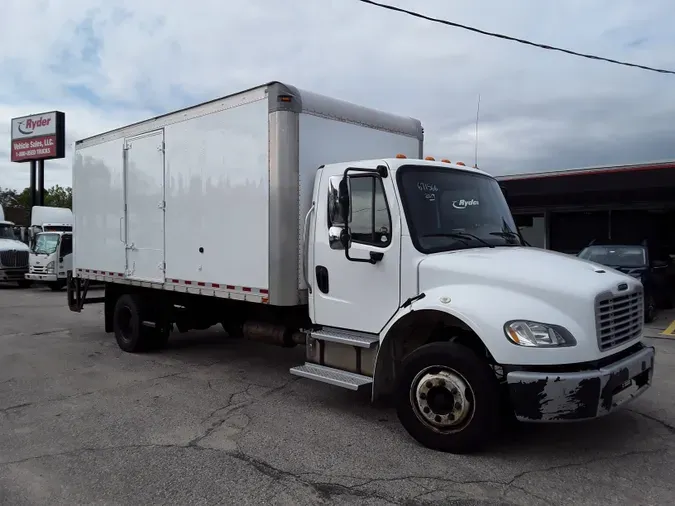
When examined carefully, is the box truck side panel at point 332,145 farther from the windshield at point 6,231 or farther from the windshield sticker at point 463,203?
the windshield at point 6,231

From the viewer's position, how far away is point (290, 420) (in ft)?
18.5

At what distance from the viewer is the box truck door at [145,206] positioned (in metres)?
7.99

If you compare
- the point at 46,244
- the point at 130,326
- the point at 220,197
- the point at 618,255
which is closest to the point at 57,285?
the point at 46,244

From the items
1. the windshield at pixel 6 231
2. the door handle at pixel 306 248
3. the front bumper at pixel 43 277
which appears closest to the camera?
the door handle at pixel 306 248

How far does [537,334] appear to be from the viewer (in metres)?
4.29

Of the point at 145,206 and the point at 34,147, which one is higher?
the point at 34,147

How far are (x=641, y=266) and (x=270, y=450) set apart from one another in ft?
36.4

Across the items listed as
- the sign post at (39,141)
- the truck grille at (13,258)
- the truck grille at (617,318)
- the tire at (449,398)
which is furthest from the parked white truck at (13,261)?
the truck grille at (617,318)

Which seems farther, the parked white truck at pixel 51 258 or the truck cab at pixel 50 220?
the truck cab at pixel 50 220

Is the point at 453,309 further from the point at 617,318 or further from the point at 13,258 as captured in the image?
the point at 13,258

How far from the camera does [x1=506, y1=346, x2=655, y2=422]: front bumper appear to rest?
417cm

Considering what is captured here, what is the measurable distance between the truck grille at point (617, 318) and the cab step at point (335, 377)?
→ 6.68 ft

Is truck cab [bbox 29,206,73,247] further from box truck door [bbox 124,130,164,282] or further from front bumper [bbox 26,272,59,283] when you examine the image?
box truck door [bbox 124,130,164,282]

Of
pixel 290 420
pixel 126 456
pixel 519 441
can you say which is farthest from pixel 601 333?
pixel 126 456
